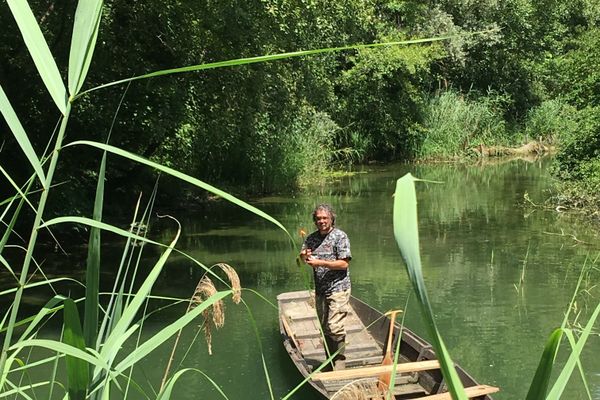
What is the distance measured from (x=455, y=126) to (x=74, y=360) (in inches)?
1008

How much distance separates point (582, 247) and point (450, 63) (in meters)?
17.8

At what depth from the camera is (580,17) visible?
33625mm

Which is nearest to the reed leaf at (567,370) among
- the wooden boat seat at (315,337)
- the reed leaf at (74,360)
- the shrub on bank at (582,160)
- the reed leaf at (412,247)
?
the reed leaf at (412,247)

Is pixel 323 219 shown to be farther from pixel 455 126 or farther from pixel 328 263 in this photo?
pixel 455 126

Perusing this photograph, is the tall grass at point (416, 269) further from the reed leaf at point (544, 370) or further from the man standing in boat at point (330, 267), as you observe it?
the man standing in boat at point (330, 267)

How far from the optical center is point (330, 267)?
5.74 metres

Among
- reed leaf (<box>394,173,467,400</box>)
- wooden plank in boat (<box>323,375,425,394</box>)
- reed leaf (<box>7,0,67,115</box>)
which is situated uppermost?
reed leaf (<box>7,0,67,115</box>)

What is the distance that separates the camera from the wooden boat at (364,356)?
5.24 meters

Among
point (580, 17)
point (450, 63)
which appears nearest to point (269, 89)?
point (450, 63)

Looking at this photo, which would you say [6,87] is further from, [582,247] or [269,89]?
[582,247]

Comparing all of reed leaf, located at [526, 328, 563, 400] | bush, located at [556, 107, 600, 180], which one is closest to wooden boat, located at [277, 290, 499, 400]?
reed leaf, located at [526, 328, 563, 400]

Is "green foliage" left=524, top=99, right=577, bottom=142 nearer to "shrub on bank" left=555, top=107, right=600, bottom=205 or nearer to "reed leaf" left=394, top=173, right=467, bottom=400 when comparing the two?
"shrub on bank" left=555, top=107, right=600, bottom=205

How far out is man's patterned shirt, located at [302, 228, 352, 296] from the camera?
579 centimetres

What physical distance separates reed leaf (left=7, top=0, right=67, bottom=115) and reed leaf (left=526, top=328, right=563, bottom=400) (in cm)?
85
